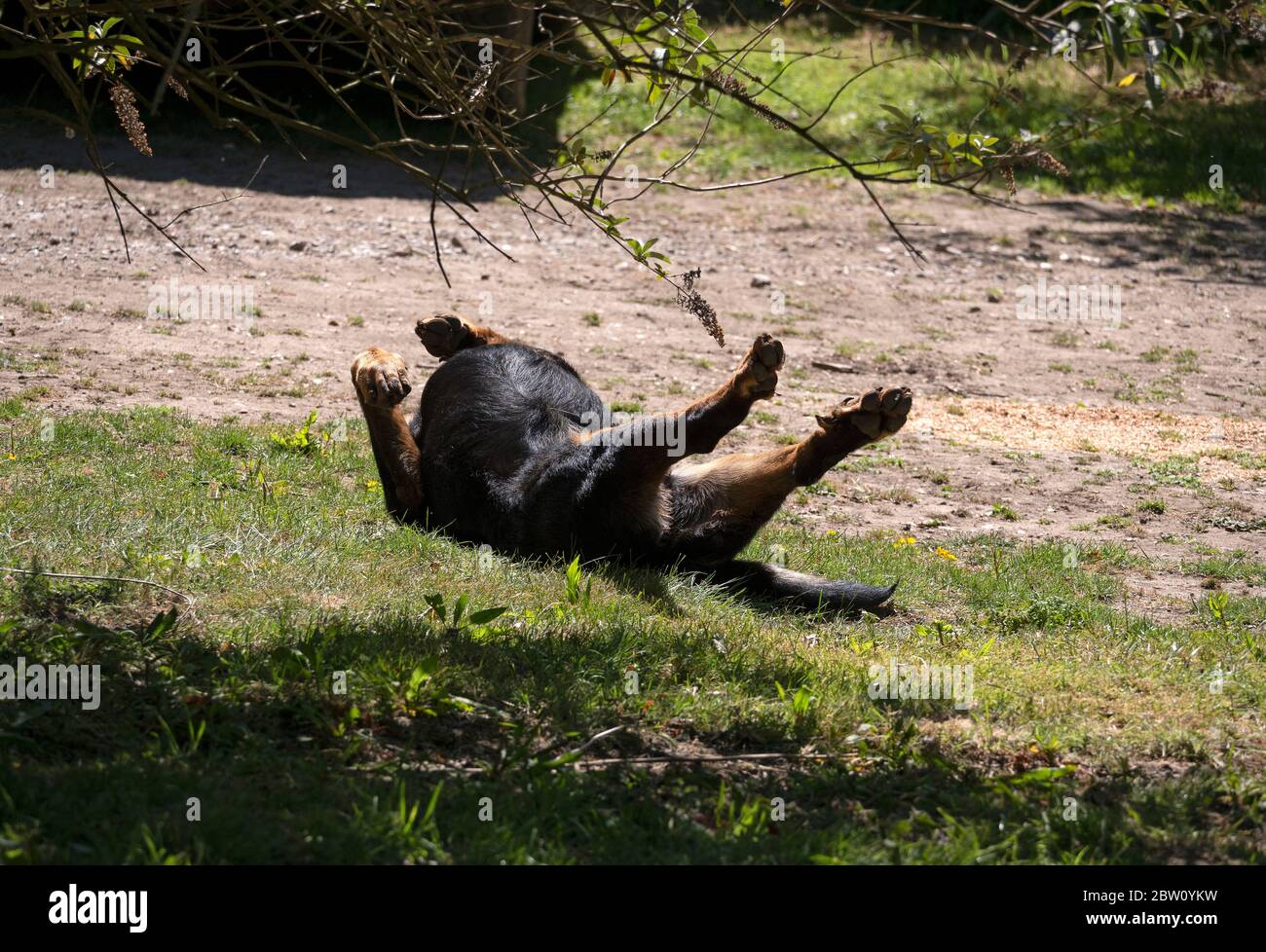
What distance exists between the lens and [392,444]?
20.5ft

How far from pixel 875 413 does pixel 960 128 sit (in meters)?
11.4

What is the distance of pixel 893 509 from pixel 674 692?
3.40 metres

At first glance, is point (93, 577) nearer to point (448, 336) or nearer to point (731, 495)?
point (731, 495)

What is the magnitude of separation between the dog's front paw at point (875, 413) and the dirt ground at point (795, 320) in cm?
164

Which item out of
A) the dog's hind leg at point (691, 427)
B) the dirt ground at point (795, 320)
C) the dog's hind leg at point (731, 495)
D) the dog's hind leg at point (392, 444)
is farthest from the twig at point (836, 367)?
the dog's hind leg at point (691, 427)

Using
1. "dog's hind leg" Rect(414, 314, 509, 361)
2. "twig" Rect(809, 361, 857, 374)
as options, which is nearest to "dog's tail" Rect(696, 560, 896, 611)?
"dog's hind leg" Rect(414, 314, 509, 361)

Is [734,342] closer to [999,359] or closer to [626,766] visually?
[999,359]

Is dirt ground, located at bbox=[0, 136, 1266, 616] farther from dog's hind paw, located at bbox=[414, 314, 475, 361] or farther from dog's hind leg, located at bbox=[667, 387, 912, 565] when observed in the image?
dog's hind paw, located at bbox=[414, 314, 475, 361]

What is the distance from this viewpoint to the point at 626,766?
3.73 metres

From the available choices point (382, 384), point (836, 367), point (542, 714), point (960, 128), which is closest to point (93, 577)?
point (542, 714)

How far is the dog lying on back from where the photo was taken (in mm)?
5320

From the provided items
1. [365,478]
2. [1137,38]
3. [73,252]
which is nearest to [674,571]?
[365,478]
